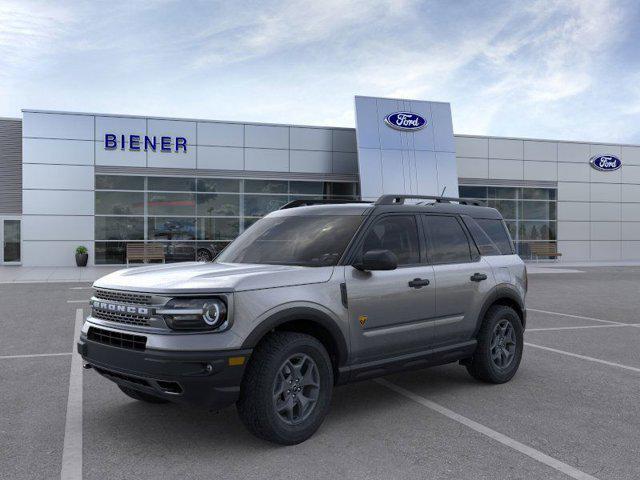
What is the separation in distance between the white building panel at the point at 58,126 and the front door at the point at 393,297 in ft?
73.7

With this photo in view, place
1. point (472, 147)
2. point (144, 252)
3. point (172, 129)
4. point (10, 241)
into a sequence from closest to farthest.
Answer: point (144, 252), point (172, 129), point (10, 241), point (472, 147)

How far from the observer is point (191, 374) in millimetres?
3867

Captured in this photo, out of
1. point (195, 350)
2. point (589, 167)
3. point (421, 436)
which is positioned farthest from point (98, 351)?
point (589, 167)

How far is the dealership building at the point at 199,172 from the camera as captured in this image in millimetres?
24734

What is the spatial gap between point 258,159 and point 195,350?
23.5 meters

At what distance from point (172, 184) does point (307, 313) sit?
2285cm

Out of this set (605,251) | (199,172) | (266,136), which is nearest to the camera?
(199,172)

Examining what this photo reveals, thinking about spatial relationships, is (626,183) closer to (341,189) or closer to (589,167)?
(589,167)

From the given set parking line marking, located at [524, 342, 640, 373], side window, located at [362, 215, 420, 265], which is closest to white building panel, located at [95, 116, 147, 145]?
parking line marking, located at [524, 342, 640, 373]

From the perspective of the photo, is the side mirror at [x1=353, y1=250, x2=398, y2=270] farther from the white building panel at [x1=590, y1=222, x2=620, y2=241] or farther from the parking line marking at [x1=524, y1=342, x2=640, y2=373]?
the white building panel at [x1=590, y1=222, x2=620, y2=241]

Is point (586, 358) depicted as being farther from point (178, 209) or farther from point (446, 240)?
point (178, 209)

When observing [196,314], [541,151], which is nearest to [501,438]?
[196,314]

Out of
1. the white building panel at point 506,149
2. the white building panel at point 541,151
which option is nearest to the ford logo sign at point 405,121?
the white building panel at point 506,149

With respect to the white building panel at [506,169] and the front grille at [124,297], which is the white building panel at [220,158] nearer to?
the white building panel at [506,169]
